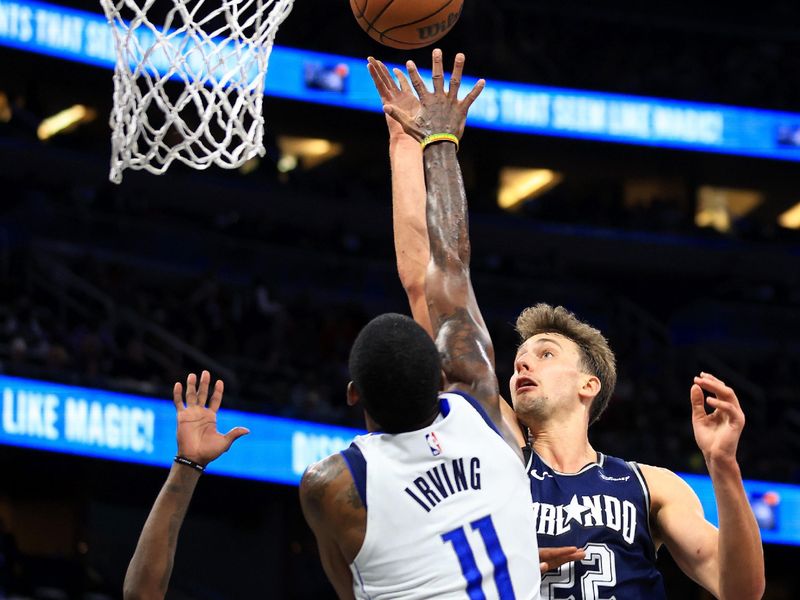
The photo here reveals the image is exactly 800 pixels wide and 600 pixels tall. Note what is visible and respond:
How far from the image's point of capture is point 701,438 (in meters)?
2.98

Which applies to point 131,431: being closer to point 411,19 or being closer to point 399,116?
point 411,19

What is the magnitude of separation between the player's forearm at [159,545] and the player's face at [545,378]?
3.28ft

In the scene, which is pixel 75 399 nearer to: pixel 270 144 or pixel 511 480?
pixel 270 144

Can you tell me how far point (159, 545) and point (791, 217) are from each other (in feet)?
57.9

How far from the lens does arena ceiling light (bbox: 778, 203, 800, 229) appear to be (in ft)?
63.0

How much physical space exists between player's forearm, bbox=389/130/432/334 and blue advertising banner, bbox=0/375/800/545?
6943mm

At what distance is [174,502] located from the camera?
2887 millimetres

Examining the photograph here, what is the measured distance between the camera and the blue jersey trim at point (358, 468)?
2.54 metres

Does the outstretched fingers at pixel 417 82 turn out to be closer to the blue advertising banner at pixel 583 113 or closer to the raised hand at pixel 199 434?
the raised hand at pixel 199 434

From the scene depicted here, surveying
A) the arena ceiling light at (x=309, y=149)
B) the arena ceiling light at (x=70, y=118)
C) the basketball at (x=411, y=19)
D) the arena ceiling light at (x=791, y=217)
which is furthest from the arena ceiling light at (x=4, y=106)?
the basketball at (x=411, y=19)

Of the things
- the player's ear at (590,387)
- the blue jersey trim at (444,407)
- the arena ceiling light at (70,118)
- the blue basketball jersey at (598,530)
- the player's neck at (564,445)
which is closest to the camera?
the blue jersey trim at (444,407)

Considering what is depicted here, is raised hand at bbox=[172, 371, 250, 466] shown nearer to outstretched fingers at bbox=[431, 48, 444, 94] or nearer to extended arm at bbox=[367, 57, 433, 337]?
extended arm at bbox=[367, 57, 433, 337]

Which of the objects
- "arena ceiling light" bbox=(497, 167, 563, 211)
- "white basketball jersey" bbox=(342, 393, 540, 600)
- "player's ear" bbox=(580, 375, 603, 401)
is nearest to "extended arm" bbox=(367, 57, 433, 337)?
"player's ear" bbox=(580, 375, 603, 401)

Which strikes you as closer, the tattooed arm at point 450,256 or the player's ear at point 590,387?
the tattooed arm at point 450,256
